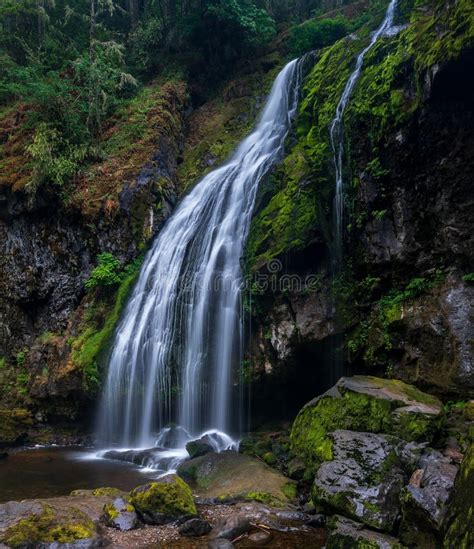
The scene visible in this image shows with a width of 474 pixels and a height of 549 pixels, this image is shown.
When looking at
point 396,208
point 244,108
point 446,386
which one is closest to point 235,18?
point 244,108

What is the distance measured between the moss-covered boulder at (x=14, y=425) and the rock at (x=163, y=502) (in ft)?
19.6

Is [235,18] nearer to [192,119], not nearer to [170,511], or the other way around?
[192,119]

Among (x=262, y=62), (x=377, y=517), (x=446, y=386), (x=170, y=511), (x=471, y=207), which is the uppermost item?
(x=262, y=62)

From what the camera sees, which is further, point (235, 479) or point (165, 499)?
point (235, 479)

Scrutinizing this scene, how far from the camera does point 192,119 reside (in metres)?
18.1

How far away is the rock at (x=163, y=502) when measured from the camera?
17.2ft

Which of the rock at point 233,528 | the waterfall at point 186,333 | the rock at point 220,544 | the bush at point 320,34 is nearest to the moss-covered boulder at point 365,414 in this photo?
the rock at point 233,528

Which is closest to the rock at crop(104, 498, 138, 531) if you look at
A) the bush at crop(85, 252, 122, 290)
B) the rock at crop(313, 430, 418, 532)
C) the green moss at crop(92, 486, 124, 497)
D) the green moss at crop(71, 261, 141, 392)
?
the green moss at crop(92, 486, 124, 497)

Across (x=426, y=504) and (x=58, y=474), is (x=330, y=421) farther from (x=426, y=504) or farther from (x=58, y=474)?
(x=58, y=474)

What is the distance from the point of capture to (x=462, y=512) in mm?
3086

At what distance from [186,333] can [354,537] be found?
6.52 meters

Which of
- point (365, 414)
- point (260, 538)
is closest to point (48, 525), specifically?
point (260, 538)

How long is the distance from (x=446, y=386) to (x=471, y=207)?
296 cm

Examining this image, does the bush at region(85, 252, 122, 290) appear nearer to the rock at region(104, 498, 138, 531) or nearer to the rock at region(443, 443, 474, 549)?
the rock at region(104, 498, 138, 531)
